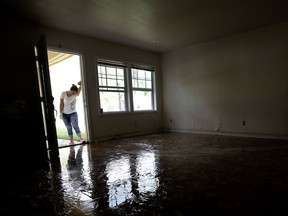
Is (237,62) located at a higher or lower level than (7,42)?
lower

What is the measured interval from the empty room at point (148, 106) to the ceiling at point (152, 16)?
3 centimetres

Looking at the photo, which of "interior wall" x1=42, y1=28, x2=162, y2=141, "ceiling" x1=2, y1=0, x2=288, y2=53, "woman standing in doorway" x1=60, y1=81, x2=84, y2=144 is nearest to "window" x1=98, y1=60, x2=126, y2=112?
"interior wall" x1=42, y1=28, x2=162, y2=141

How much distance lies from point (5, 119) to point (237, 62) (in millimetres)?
4907

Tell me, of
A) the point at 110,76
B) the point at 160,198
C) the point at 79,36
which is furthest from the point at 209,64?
the point at 160,198

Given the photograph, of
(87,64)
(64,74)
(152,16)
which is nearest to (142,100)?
(87,64)

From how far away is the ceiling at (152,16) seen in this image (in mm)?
2916

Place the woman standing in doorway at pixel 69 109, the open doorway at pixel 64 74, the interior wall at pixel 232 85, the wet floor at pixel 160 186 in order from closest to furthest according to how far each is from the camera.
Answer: the wet floor at pixel 160 186 < the interior wall at pixel 232 85 < the woman standing in doorway at pixel 69 109 < the open doorway at pixel 64 74

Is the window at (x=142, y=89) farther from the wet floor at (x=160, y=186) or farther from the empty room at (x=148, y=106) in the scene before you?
the wet floor at (x=160, y=186)

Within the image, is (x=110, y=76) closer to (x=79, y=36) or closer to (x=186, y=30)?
(x=79, y=36)

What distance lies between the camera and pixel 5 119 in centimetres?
264

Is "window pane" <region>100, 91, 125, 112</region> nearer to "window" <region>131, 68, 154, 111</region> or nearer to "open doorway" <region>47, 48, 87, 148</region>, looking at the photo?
"window" <region>131, 68, 154, 111</region>

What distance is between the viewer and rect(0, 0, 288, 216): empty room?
171cm

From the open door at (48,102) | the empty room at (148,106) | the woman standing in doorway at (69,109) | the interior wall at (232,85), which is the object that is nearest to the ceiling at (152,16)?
the empty room at (148,106)

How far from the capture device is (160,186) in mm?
1854
